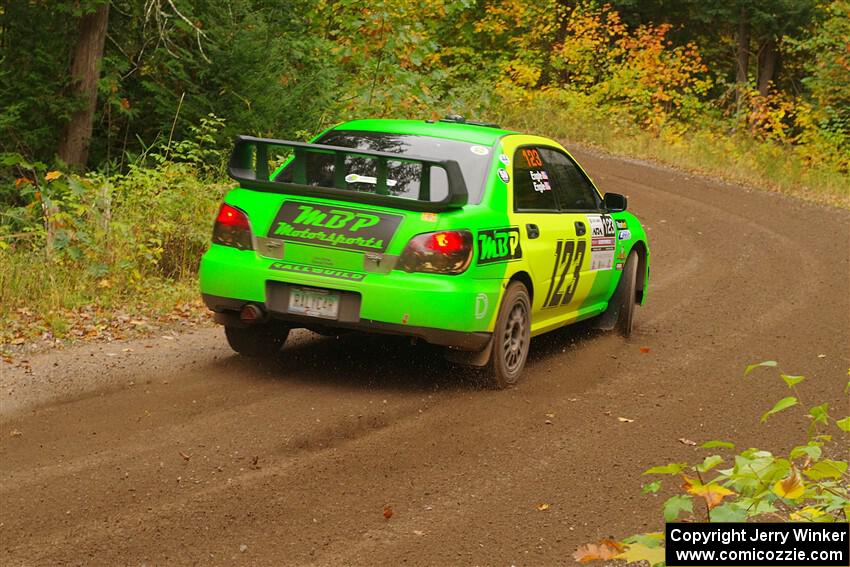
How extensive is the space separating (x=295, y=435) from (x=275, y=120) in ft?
A: 34.2

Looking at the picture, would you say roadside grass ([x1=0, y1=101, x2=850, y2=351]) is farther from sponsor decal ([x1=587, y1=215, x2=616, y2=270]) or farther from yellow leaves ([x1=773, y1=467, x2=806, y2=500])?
yellow leaves ([x1=773, y1=467, x2=806, y2=500])

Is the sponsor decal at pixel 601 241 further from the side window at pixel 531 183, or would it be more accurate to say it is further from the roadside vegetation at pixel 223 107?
the roadside vegetation at pixel 223 107

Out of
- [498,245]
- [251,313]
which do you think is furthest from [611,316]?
[251,313]

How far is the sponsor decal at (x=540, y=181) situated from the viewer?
8.81 m

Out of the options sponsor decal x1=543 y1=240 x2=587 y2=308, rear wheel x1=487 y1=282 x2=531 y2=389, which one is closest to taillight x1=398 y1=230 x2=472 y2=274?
rear wheel x1=487 y1=282 x2=531 y2=389

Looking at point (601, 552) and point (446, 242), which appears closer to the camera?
point (601, 552)

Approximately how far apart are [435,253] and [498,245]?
578mm

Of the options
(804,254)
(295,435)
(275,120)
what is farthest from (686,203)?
(295,435)

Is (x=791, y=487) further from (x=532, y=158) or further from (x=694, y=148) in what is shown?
(x=694, y=148)

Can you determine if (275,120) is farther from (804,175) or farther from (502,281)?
(804,175)

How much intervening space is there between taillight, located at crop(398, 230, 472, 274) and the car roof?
1.23 metres

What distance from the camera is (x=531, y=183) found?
8.76m

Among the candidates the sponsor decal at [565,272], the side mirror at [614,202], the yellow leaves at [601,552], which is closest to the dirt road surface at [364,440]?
the sponsor decal at [565,272]

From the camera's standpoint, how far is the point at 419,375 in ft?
27.4
